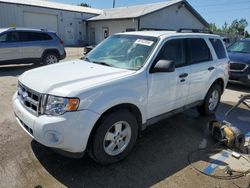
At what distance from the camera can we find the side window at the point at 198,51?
182 inches

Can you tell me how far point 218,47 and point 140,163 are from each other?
3432 mm

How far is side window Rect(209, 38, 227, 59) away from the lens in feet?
17.6

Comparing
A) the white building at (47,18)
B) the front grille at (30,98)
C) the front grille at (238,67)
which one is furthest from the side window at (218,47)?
the white building at (47,18)

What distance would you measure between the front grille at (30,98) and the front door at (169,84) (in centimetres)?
163

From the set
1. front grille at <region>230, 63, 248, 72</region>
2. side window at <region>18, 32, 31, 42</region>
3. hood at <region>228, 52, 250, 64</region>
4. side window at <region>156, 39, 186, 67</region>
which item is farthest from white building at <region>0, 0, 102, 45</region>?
side window at <region>156, 39, 186, 67</region>

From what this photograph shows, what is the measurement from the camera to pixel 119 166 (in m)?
3.50

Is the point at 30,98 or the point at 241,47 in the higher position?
the point at 241,47

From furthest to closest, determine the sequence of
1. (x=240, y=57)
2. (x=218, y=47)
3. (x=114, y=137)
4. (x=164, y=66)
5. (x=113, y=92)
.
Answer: (x=240, y=57) → (x=218, y=47) → (x=164, y=66) → (x=114, y=137) → (x=113, y=92)

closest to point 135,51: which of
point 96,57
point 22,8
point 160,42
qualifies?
point 160,42

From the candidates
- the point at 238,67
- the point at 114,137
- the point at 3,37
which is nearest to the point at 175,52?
the point at 114,137

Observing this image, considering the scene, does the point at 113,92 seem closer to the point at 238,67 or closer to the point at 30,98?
the point at 30,98

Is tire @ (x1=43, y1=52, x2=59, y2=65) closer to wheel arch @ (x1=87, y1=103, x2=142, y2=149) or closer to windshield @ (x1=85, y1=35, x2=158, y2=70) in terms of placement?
windshield @ (x1=85, y1=35, x2=158, y2=70)

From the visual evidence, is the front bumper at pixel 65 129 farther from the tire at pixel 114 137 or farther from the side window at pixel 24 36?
the side window at pixel 24 36

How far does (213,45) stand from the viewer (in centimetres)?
534
